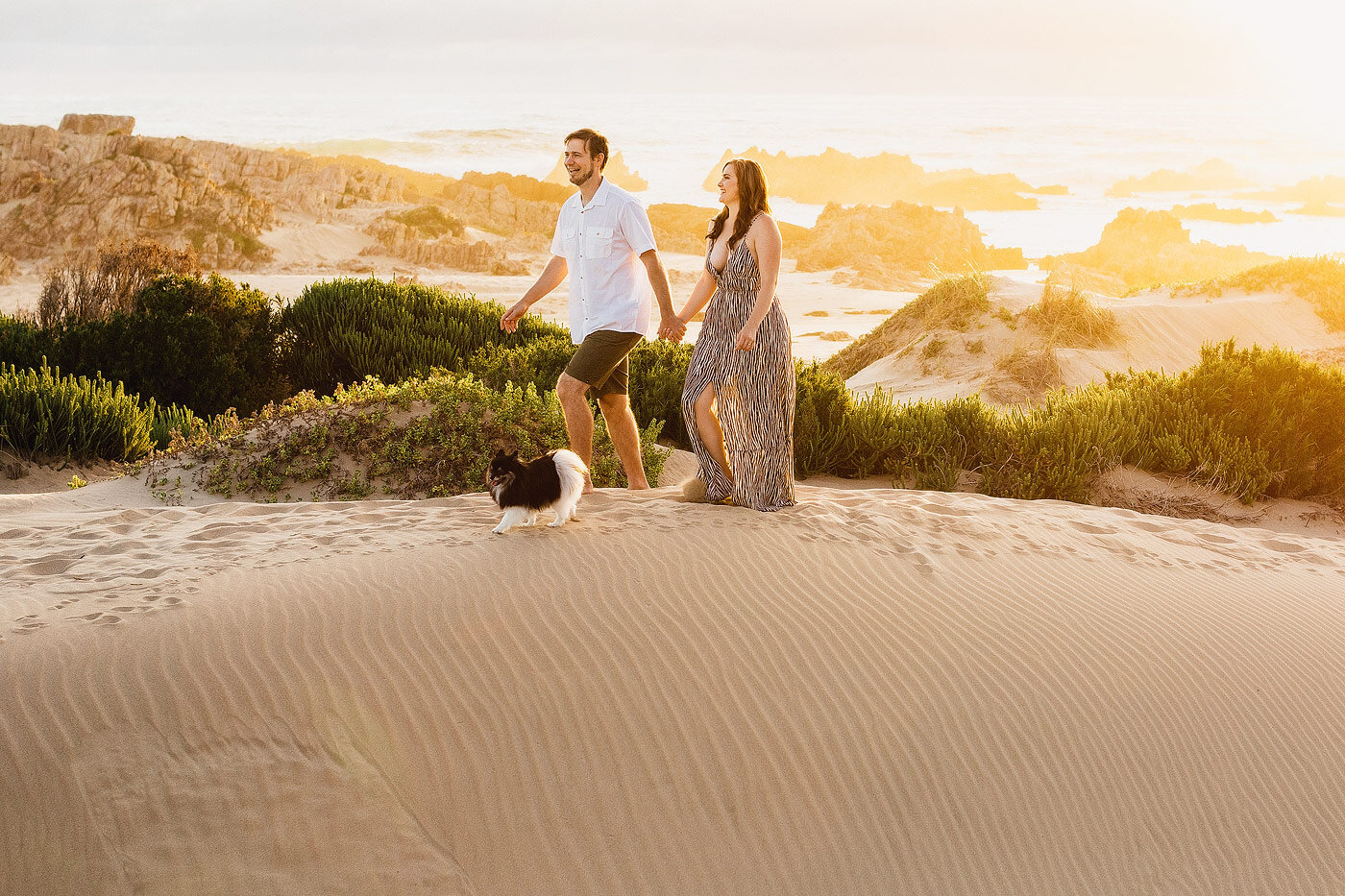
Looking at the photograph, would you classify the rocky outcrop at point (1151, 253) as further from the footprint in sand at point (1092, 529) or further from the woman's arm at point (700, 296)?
the woman's arm at point (700, 296)

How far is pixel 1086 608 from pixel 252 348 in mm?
10202

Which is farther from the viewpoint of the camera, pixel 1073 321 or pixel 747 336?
pixel 1073 321

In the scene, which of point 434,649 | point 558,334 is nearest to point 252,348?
point 558,334

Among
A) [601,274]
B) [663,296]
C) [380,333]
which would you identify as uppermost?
[601,274]

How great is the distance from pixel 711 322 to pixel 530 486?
1326mm

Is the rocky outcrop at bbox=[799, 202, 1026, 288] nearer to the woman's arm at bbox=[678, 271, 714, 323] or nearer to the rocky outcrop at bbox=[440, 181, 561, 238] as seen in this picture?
the rocky outcrop at bbox=[440, 181, 561, 238]

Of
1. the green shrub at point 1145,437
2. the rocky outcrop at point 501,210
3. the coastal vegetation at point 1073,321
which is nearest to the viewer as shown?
the green shrub at point 1145,437

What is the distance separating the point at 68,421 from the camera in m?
9.51

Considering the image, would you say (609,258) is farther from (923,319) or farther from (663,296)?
(923,319)

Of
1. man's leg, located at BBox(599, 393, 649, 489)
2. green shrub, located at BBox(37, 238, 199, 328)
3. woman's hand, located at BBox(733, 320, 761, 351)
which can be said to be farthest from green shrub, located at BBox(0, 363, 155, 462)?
green shrub, located at BBox(37, 238, 199, 328)

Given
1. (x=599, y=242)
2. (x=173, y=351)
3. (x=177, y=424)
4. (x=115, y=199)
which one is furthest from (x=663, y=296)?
(x=115, y=199)

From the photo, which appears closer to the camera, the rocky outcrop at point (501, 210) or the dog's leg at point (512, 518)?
the dog's leg at point (512, 518)

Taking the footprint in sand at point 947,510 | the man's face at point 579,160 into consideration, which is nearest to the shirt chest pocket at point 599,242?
the man's face at point 579,160

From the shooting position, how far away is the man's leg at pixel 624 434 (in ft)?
20.1
